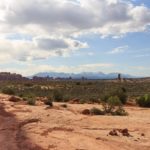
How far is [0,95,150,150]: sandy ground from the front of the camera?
1585cm

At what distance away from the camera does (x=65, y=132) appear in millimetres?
18844

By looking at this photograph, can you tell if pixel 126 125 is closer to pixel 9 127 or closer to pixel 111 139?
pixel 111 139

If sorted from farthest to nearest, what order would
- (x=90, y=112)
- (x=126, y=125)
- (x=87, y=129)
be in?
(x=90, y=112), (x=126, y=125), (x=87, y=129)

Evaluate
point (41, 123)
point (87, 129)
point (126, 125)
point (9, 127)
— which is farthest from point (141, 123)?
point (9, 127)

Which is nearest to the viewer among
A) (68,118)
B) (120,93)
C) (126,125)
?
(126,125)

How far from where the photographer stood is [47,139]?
1700 cm

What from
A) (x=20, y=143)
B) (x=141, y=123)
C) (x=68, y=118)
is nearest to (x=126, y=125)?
(x=141, y=123)

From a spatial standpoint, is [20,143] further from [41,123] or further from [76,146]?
[41,123]

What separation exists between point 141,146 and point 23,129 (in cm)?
676

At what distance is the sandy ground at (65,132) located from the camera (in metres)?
15.9

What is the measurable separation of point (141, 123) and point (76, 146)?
7923 millimetres

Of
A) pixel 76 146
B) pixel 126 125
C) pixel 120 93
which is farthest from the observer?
pixel 120 93

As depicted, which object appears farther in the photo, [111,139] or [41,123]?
[41,123]

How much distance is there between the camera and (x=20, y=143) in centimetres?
1670
